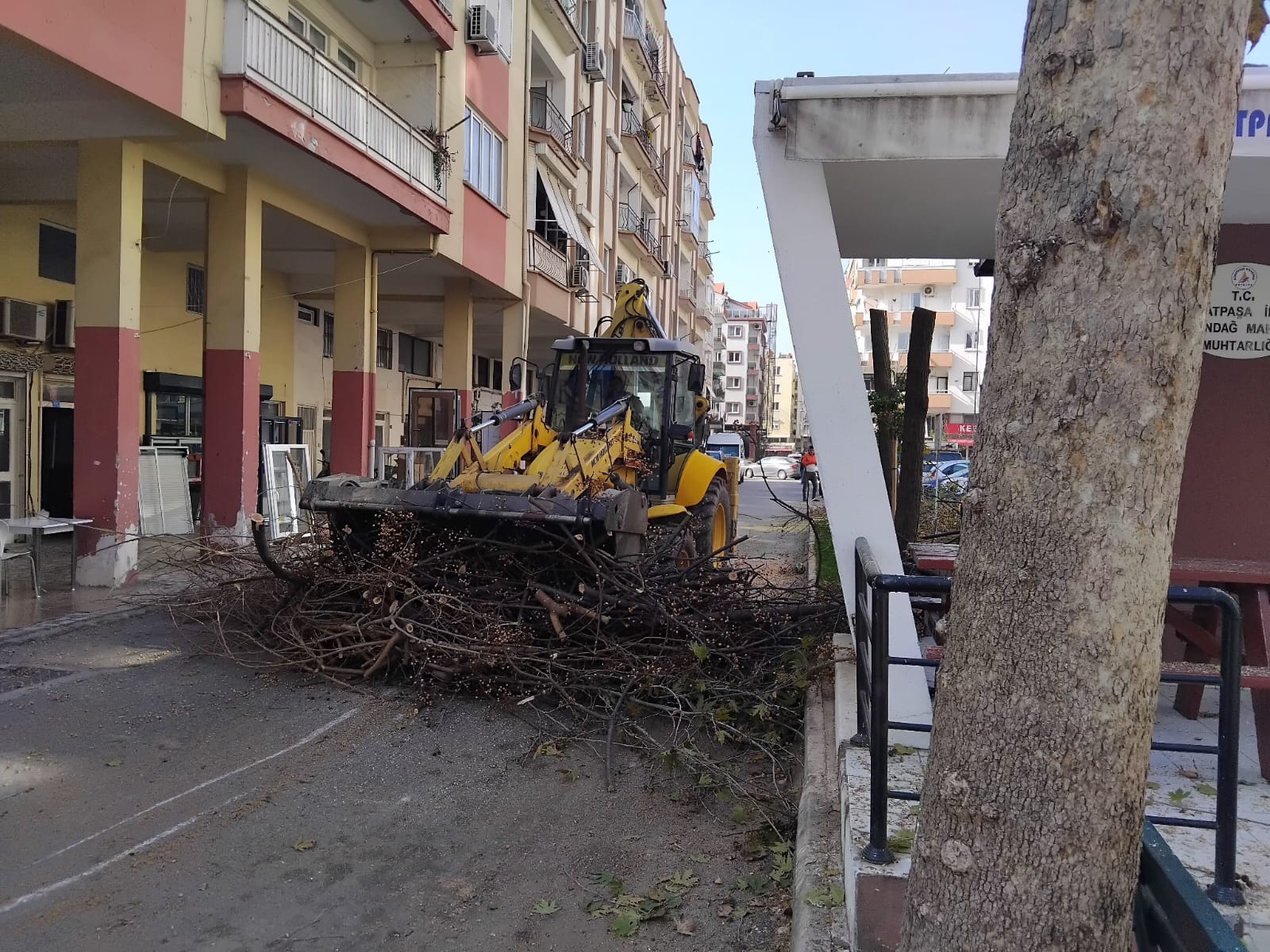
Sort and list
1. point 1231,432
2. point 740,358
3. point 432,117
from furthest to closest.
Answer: point 740,358 → point 432,117 → point 1231,432

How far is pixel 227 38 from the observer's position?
10.1m

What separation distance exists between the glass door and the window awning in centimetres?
1146

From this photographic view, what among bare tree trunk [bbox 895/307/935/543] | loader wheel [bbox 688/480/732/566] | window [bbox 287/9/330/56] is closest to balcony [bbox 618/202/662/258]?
window [bbox 287/9/330/56]

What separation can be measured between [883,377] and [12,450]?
11.0 metres

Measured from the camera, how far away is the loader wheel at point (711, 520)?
9.45 metres

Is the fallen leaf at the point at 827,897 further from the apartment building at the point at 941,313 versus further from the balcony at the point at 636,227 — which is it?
the apartment building at the point at 941,313

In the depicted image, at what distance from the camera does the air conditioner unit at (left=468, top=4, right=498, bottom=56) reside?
16234 mm

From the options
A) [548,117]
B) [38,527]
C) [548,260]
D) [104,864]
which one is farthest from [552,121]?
[104,864]

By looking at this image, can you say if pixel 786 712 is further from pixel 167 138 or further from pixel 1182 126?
pixel 167 138

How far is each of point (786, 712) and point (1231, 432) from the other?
121 inches

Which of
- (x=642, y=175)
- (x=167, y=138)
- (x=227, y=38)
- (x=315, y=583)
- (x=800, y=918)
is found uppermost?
(x=642, y=175)

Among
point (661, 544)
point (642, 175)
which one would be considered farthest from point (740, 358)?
point (661, 544)

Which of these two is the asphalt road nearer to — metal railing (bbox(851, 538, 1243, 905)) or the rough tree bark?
metal railing (bbox(851, 538, 1243, 905))

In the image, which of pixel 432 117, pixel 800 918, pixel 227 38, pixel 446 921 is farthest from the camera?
pixel 432 117
